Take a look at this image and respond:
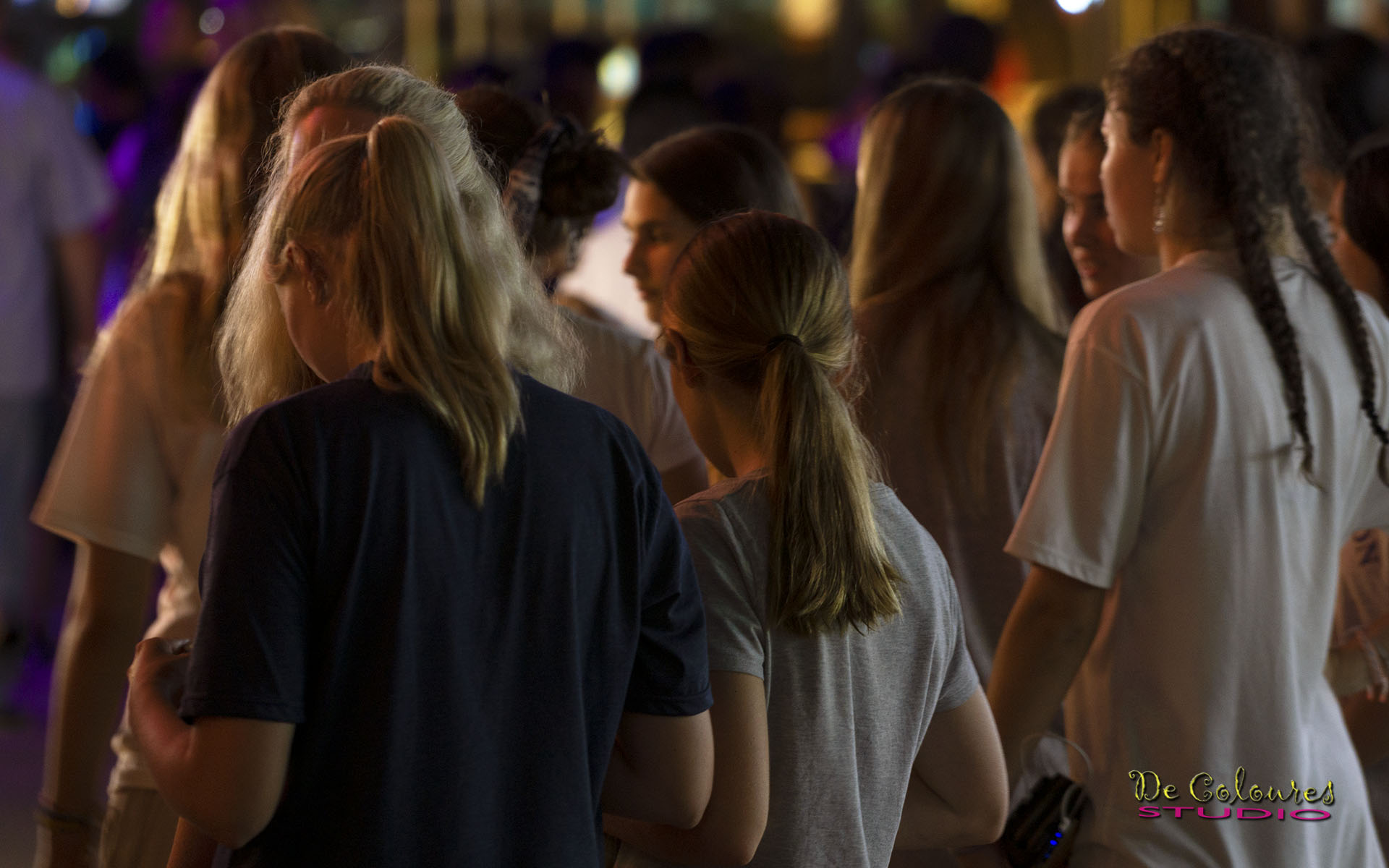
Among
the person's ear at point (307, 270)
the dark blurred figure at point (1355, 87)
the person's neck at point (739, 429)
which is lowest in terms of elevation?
the person's neck at point (739, 429)

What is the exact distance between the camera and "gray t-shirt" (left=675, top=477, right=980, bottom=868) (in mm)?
1360

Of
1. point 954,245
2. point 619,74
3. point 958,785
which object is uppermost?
point 619,74

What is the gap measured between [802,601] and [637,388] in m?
0.67

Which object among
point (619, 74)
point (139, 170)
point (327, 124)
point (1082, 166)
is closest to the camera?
point (327, 124)

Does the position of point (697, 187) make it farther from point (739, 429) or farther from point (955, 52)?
point (955, 52)

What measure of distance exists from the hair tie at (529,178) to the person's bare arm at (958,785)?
84 centimetres

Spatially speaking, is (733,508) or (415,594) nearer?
(415,594)

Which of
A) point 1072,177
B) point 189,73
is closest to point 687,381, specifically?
point 1072,177

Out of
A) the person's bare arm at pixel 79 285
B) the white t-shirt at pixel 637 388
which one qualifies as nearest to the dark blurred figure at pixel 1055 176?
the white t-shirt at pixel 637 388

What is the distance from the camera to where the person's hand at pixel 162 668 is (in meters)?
1.16

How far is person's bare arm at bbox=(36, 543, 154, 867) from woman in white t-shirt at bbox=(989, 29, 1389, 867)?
109cm

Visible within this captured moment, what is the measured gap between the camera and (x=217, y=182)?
1.75m

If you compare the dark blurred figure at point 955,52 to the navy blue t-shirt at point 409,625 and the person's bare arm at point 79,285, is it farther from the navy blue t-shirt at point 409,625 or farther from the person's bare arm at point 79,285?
the navy blue t-shirt at point 409,625

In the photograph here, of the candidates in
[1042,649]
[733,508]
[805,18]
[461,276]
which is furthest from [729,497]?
[805,18]
